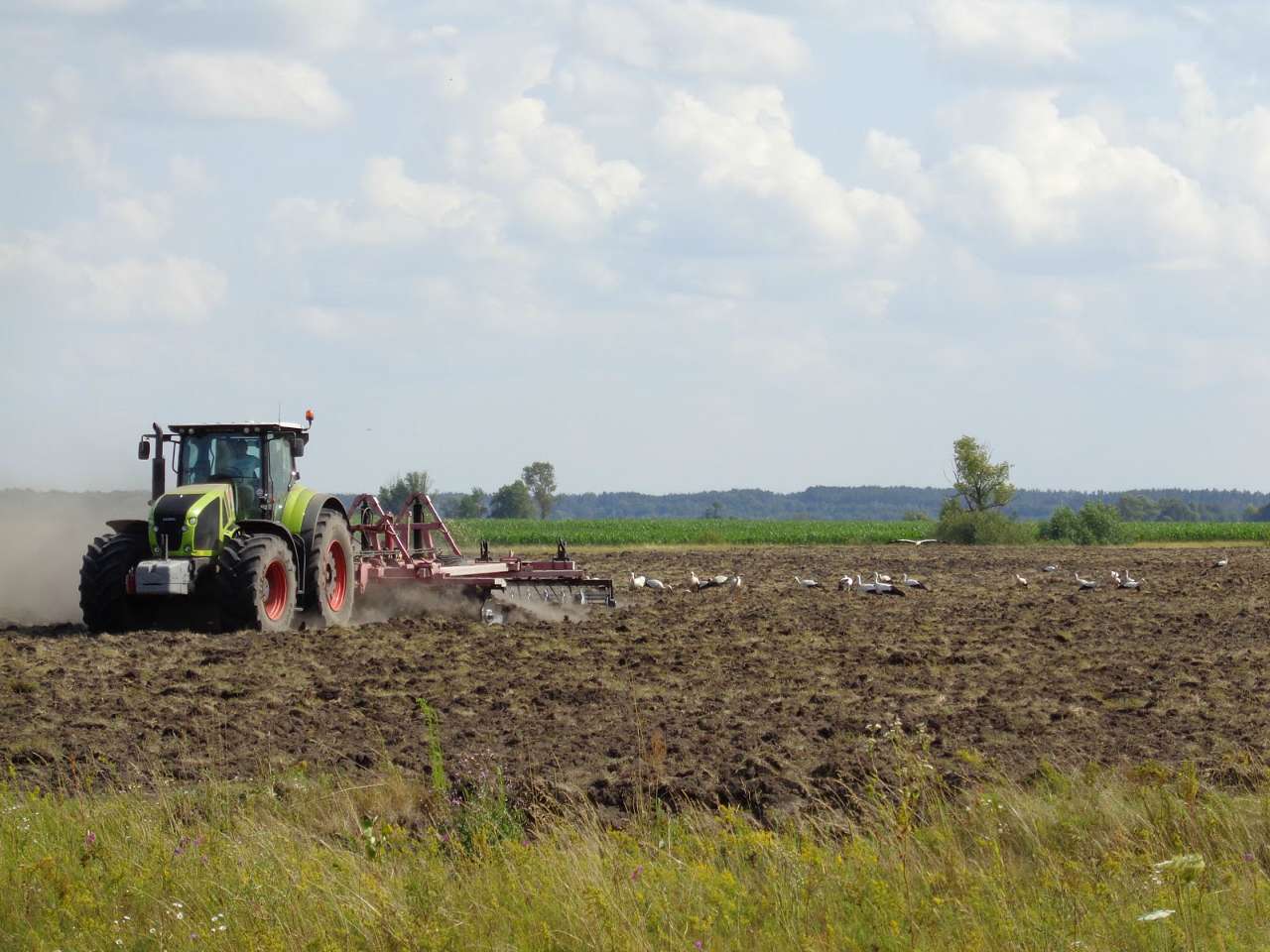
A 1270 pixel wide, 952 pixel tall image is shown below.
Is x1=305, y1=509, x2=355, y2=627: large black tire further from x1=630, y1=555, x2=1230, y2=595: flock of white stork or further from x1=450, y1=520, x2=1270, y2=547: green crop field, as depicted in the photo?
x1=450, y1=520, x2=1270, y2=547: green crop field

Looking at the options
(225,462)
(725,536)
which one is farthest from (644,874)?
(725,536)

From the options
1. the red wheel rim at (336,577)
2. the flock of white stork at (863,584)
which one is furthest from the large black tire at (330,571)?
the flock of white stork at (863,584)

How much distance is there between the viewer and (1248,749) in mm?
10328

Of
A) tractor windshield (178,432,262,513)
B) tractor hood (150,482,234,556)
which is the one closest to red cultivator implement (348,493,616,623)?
tractor windshield (178,432,262,513)

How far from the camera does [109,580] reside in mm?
17547

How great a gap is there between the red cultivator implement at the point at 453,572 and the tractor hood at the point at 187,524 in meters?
2.87

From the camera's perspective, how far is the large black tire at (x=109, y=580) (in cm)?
1756

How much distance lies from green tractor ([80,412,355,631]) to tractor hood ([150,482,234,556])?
0.01 m

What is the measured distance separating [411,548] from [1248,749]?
47.7 ft

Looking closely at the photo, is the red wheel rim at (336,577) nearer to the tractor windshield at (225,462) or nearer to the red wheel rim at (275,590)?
the red wheel rim at (275,590)

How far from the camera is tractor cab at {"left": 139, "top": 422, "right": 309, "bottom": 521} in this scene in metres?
18.7

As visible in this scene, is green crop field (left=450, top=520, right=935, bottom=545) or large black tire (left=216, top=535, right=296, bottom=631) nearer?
large black tire (left=216, top=535, right=296, bottom=631)

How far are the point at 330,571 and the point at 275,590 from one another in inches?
50.2

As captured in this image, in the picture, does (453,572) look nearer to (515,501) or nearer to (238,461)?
(238,461)
